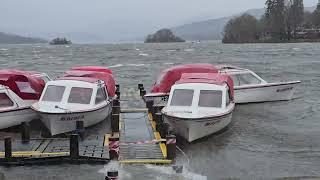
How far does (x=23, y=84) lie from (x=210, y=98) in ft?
31.3

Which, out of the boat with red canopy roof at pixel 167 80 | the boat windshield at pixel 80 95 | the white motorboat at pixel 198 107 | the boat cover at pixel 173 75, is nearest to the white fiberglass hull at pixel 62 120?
the boat windshield at pixel 80 95

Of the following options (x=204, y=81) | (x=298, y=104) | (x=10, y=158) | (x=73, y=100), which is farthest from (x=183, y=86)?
(x=298, y=104)

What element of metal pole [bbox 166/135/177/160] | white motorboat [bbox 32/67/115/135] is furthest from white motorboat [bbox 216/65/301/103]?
metal pole [bbox 166/135/177/160]

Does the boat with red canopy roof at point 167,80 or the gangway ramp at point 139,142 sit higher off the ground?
the boat with red canopy roof at point 167,80

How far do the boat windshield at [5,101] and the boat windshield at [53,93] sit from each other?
158 cm

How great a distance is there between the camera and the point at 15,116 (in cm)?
2589

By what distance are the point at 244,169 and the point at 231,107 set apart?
5959mm

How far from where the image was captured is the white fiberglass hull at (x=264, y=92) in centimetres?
3428

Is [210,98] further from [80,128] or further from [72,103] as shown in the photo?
[72,103]

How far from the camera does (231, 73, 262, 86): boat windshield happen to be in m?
34.6

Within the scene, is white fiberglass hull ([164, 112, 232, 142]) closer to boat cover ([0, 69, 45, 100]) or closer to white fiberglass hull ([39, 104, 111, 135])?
white fiberglass hull ([39, 104, 111, 135])

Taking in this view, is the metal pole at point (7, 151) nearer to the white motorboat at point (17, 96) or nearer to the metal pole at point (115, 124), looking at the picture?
the metal pole at point (115, 124)

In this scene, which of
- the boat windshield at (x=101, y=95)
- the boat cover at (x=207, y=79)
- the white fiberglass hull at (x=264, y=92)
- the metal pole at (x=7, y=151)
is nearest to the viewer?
the metal pole at (x=7, y=151)

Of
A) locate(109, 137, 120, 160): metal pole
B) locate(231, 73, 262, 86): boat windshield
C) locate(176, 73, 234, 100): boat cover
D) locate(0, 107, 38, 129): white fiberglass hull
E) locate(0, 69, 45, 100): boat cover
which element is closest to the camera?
locate(109, 137, 120, 160): metal pole
